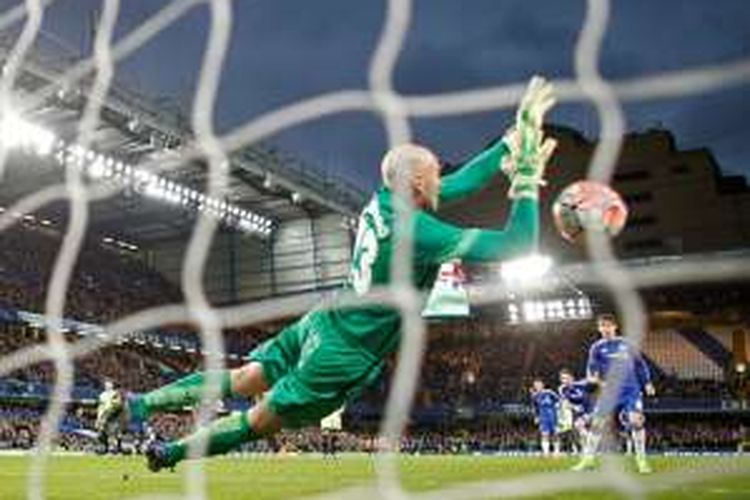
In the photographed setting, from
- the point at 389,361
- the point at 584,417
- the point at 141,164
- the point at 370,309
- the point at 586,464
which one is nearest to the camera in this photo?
the point at 370,309

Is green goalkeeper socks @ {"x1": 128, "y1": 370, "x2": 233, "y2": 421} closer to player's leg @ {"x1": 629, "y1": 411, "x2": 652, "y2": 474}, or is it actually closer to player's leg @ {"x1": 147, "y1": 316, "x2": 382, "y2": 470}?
player's leg @ {"x1": 147, "y1": 316, "x2": 382, "y2": 470}

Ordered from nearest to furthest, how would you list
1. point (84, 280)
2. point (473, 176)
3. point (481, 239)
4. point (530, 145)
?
1. point (530, 145)
2. point (481, 239)
3. point (473, 176)
4. point (84, 280)

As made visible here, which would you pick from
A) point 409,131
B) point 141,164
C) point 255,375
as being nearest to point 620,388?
point 255,375

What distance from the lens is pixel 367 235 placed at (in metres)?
4.89

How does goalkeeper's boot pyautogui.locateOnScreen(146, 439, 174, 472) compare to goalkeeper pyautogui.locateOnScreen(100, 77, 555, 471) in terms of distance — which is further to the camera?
goalkeeper's boot pyautogui.locateOnScreen(146, 439, 174, 472)

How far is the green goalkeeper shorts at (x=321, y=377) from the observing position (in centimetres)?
495

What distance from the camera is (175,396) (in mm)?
5449

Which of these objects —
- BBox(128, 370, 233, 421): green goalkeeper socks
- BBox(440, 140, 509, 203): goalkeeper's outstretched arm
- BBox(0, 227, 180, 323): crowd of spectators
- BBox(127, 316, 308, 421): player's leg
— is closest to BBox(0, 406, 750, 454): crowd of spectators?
BBox(0, 227, 180, 323): crowd of spectators

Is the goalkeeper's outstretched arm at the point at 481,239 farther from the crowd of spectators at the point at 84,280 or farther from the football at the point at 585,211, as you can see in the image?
the crowd of spectators at the point at 84,280

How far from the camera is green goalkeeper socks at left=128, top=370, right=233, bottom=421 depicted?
17.9 feet

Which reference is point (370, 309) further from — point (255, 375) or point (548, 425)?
point (548, 425)

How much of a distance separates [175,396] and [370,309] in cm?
118

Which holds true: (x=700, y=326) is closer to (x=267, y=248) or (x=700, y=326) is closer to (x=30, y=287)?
(x=267, y=248)

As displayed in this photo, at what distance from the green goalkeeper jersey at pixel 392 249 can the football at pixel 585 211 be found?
0.15 m
